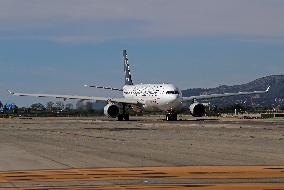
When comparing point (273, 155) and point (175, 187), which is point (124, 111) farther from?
point (175, 187)

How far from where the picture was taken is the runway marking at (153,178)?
13.6m

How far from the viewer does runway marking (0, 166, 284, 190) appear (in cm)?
1356

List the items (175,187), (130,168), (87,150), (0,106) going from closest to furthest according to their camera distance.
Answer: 1. (175,187)
2. (130,168)
3. (87,150)
4. (0,106)

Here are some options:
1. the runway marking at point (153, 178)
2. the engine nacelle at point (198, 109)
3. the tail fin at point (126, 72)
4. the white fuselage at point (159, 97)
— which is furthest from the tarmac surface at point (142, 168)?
the tail fin at point (126, 72)

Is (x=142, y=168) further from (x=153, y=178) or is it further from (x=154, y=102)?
(x=154, y=102)

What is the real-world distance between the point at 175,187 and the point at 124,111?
224 ft

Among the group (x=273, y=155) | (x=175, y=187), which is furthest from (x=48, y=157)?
(x=175, y=187)

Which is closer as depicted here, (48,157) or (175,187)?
(175,187)

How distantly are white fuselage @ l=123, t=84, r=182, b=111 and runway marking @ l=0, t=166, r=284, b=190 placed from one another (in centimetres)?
5771

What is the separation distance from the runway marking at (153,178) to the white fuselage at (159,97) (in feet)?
189

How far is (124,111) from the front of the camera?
81438 mm

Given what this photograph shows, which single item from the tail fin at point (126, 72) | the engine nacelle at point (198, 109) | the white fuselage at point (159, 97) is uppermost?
the tail fin at point (126, 72)

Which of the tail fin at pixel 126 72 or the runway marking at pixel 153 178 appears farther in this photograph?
the tail fin at pixel 126 72

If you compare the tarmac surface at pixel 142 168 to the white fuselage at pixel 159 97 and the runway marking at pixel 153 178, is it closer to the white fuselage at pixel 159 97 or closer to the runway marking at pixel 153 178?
the runway marking at pixel 153 178
